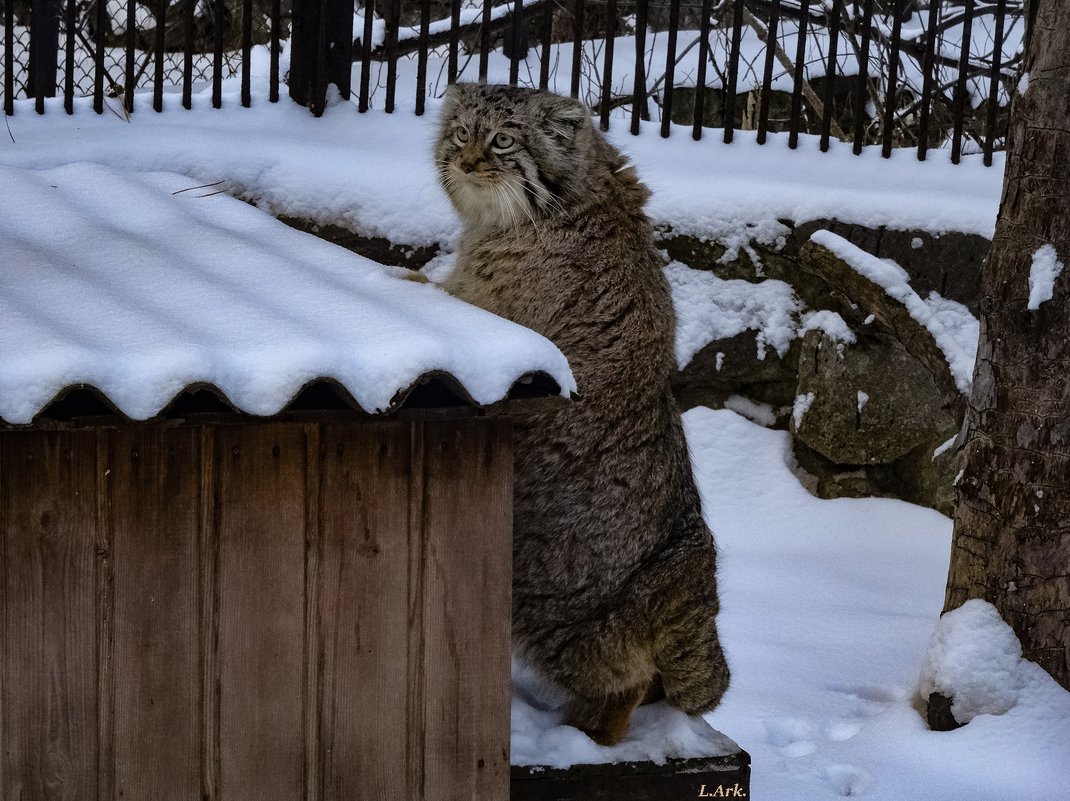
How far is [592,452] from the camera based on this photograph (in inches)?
150

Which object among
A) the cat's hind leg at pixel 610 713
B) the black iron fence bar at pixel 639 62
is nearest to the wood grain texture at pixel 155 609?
the cat's hind leg at pixel 610 713

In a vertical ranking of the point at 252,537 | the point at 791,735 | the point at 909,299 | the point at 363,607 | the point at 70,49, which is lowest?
the point at 791,735

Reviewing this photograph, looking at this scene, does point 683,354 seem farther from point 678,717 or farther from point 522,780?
point 522,780

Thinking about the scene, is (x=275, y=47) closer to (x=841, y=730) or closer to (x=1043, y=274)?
(x=1043, y=274)

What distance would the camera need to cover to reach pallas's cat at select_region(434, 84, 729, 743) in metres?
3.79

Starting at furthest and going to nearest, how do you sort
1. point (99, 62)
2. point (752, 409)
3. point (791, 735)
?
1. point (752, 409)
2. point (99, 62)
3. point (791, 735)

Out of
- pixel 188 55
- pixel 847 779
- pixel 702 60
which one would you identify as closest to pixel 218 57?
pixel 188 55

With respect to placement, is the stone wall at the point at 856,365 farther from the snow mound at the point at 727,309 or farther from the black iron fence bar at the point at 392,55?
the black iron fence bar at the point at 392,55

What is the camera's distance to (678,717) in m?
3.89

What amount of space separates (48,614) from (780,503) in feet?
15.8

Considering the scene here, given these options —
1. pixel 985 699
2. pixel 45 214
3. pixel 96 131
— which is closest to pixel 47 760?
pixel 45 214

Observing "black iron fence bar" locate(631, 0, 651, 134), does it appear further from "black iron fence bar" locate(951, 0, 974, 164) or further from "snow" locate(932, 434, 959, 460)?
"snow" locate(932, 434, 959, 460)

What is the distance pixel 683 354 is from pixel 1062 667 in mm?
2664

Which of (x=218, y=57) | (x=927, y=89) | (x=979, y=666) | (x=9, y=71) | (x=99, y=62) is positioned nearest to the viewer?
(x=979, y=666)
